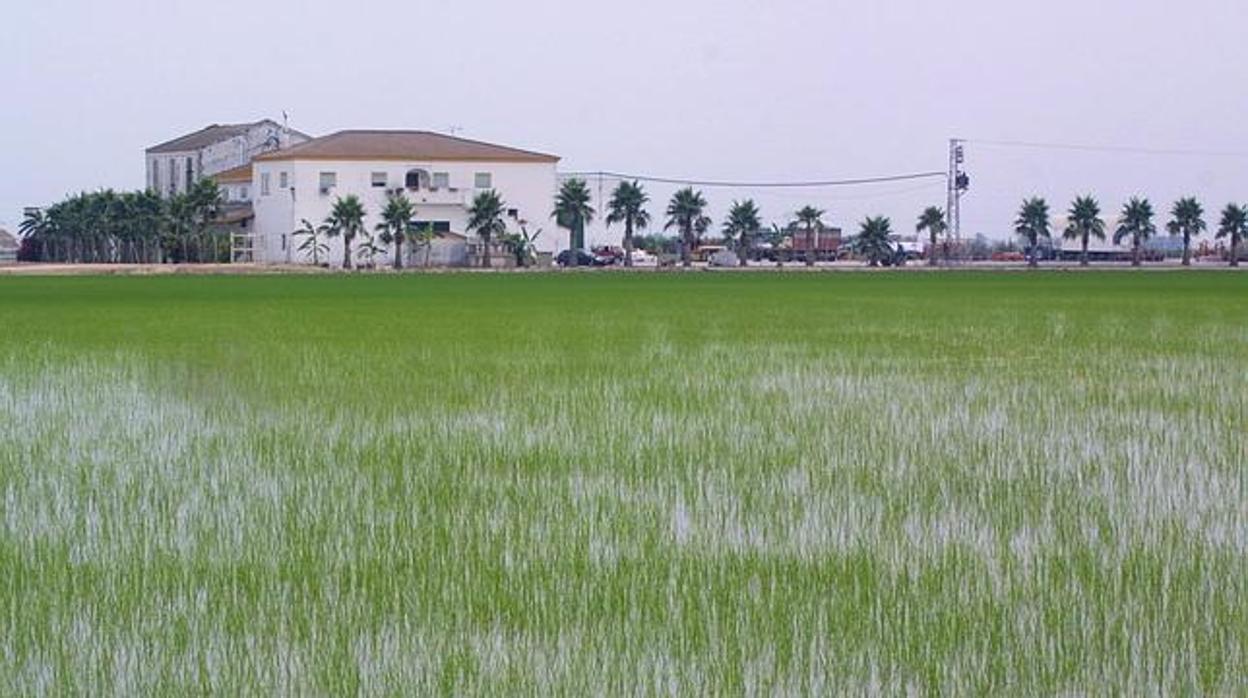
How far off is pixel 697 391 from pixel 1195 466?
18.0 feet

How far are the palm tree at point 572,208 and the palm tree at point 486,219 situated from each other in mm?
4898

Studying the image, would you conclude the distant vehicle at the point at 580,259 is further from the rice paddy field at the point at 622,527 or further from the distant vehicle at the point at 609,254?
the rice paddy field at the point at 622,527

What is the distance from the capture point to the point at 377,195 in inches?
3199

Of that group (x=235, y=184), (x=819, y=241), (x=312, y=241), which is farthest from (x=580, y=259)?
(x=819, y=241)

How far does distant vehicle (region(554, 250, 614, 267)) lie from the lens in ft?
285

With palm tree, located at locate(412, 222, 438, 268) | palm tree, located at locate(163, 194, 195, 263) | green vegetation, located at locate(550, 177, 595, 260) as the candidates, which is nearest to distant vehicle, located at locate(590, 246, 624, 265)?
green vegetation, located at locate(550, 177, 595, 260)

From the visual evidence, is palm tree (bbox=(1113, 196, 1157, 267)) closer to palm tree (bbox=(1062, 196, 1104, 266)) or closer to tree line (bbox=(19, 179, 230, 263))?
palm tree (bbox=(1062, 196, 1104, 266))

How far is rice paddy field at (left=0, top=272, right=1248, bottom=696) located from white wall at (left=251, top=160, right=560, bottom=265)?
2494 inches

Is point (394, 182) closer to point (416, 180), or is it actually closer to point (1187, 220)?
point (416, 180)

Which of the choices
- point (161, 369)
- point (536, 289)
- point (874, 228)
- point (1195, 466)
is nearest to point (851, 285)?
point (536, 289)

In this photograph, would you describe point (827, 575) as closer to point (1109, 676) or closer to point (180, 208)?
point (1109, 676)

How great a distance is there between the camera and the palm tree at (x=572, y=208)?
86438 millimetres

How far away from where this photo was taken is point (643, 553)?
6.93 metres

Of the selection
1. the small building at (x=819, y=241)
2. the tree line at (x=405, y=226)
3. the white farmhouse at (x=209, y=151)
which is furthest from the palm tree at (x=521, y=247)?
the small building at (x=819, y=241)
